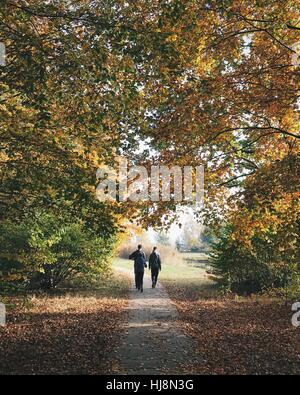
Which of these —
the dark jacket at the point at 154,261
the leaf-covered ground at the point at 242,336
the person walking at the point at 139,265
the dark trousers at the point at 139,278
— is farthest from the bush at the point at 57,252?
the leaf-covered ground at the point at 242,336

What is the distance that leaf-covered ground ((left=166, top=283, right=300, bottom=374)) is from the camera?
783 centimetres

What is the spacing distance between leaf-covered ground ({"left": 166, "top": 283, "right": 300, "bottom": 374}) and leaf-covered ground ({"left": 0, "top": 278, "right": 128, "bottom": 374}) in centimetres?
196

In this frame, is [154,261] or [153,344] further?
[154,261]

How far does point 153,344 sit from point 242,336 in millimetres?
2664

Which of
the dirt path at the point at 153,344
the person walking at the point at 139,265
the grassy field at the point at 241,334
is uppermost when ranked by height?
the person walking at the point at 139,265

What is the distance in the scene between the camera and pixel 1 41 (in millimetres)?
7570

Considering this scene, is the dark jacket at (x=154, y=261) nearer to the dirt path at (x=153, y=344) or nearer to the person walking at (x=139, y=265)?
the person walking at (x=139, y=265)

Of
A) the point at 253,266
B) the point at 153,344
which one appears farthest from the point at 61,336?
the point at 253,266

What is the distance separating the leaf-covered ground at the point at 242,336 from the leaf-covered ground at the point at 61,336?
6.44 feet

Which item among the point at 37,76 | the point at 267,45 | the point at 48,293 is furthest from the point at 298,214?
the point at 48,293

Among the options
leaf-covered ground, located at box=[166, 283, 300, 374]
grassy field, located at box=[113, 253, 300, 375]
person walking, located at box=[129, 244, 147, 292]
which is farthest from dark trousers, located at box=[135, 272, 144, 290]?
leaf-covered ground, located at box=[166, 283, 300, 374]

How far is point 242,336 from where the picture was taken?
1051cm

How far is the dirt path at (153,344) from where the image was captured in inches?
293

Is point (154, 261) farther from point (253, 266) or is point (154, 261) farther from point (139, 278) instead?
point (253, 266)
